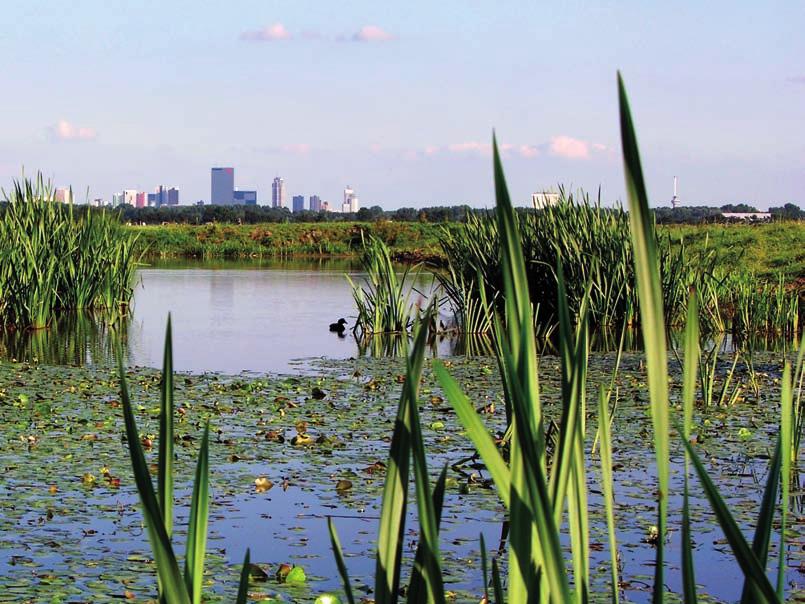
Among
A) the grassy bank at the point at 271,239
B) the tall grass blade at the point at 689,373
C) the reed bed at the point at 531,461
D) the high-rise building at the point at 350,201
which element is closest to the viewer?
the reed bed at the point at 531,461

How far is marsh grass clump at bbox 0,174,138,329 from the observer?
1538 cm

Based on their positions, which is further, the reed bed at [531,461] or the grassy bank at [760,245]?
the grassy bank at [760,245]

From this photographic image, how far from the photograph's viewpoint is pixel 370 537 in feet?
17.9

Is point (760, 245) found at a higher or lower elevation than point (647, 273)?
higher

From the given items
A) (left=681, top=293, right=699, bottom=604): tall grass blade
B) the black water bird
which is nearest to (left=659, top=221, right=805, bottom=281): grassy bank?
the black water bird

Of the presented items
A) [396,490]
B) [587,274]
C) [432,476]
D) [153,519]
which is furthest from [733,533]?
[587,274]

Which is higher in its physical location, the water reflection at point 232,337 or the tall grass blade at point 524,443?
the tall grass blade at point 524,443

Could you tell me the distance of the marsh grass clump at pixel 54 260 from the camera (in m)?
15.4

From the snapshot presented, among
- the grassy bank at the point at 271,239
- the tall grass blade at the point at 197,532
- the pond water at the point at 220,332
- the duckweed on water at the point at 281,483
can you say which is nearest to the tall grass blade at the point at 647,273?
the tall grass blade at the point at 197,532

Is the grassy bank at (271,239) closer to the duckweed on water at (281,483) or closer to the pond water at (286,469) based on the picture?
the pond water at (286,469)

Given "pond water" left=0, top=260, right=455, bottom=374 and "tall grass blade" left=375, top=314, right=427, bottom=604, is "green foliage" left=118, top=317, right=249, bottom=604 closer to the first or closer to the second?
"tall grass blade" left=375, top=314, right=427, bottom=604

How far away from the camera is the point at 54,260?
51.4ft

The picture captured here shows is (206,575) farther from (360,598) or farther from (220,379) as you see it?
(220,379)

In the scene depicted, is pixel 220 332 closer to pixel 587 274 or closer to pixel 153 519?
pixel 587 274
